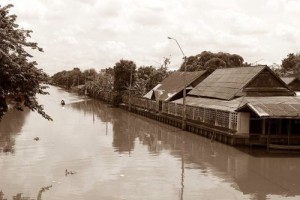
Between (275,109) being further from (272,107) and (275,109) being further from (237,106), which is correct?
(237,106)

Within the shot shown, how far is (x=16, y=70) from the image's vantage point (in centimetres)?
1530

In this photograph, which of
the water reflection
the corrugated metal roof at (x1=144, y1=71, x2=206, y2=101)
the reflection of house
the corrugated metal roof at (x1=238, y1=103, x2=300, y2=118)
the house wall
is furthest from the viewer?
the corrugated metal roof at (x1=144, y1=71, x2=206, y2=101)

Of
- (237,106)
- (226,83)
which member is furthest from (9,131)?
(226,83)

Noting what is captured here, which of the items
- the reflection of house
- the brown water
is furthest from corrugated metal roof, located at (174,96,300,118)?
the reflection of house

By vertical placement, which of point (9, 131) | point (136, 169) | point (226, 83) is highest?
point (226, 83)

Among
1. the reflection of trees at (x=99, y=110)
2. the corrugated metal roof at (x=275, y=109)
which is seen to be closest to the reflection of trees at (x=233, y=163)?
the corrugated metal roof at (x=275, y=109)

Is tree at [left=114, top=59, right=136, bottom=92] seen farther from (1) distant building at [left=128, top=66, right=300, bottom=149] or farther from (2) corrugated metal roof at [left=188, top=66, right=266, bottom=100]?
(2) corrugated metal roof at [left=188, top=66, right=266, bottom=100]

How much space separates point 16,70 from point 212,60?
86.2m

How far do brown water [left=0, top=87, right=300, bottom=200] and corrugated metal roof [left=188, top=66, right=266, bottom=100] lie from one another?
6.71 m

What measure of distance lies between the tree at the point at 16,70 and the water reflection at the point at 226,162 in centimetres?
865

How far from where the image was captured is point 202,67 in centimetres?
10069

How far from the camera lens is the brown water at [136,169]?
20547mm

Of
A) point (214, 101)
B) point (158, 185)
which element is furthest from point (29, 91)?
point (214, 101)

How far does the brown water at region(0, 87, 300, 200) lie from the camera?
20.5 meters
